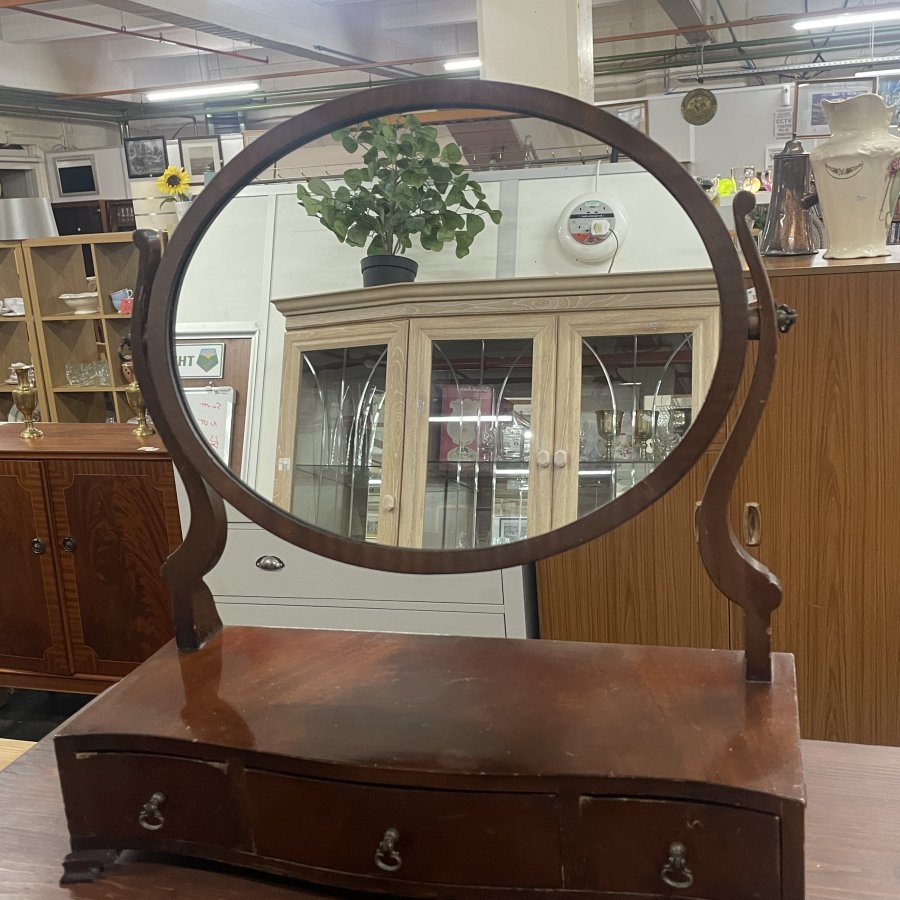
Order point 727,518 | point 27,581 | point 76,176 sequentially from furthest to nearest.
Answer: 1. point 76,176
2. point 27,581
3. point 727,518

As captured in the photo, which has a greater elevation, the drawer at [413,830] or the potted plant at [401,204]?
the potted plant at [401,204]

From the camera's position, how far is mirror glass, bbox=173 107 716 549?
2.80ft

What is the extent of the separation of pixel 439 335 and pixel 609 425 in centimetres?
19

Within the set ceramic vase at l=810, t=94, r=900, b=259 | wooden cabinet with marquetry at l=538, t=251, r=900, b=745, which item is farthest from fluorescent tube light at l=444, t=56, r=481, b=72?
wooden cabinet with marquetry at l=538, t=251, r=900, b=745

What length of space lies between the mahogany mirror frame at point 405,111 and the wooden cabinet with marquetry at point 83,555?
1350 millimetres

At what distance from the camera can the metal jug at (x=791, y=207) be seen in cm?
172

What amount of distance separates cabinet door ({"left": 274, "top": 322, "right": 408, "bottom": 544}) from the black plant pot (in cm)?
4

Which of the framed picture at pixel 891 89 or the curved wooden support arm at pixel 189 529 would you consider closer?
the curved wooden support arm at pixel 189 529

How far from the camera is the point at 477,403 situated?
34.6 inches

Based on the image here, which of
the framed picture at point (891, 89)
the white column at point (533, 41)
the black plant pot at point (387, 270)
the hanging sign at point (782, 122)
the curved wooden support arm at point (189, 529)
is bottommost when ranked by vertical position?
the curved wooden support arm at point (189, 529)

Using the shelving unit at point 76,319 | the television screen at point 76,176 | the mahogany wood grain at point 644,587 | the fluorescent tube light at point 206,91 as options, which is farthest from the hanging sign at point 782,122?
the television screen at point 76,176

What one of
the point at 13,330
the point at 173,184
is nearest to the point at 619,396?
the point at 173,184

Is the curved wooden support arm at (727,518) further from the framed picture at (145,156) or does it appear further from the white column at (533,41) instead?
the framed picture at (145,156)

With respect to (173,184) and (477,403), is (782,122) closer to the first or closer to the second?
(173,184)
